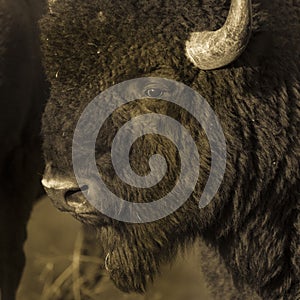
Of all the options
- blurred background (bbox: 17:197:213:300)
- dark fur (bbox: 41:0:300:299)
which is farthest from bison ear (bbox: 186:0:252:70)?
blurred background (bbox: 17:197:213:300)

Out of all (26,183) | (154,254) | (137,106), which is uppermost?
(137,106)

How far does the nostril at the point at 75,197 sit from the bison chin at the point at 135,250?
19cm

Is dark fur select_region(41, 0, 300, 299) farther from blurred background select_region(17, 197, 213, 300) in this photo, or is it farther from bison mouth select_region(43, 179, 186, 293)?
blurred background select_region(17, 197, 213, 300)

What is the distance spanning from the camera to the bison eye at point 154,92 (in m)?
3.03

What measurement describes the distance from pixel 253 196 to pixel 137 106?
0.52 meters

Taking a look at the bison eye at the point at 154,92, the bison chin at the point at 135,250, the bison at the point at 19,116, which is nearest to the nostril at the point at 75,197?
the bison chin at the point at 135,250

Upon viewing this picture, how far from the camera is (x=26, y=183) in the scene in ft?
13.2

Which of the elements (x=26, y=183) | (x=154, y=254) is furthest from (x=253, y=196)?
(x=26, y=183)

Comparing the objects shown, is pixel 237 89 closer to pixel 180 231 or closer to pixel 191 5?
pixel 191 5

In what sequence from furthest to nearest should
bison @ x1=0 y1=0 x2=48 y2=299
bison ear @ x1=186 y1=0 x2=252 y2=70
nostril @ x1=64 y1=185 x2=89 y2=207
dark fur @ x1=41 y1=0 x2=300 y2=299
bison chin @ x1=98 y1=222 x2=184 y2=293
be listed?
bison @ x1=0 y1=0 x2=48 y2=299 → bison chin @ x1=98 y1=222 x2=184 y2=293 → nostril @ x1=64 y1=185 x2=89 y2=207 → dark fur @ x1=41 y1=0 x2=300 y2=299 → bison ear @ x1=186 y1=0 x2=252 y2=70

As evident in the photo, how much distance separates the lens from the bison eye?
9.95 feet

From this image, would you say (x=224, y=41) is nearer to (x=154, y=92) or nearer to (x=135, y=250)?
(x=154, y=92)

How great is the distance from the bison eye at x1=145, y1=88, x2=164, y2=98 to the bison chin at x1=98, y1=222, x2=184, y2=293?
0.49m

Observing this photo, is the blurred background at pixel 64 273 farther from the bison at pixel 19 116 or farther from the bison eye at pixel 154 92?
the bison eye at pixel 154 92
